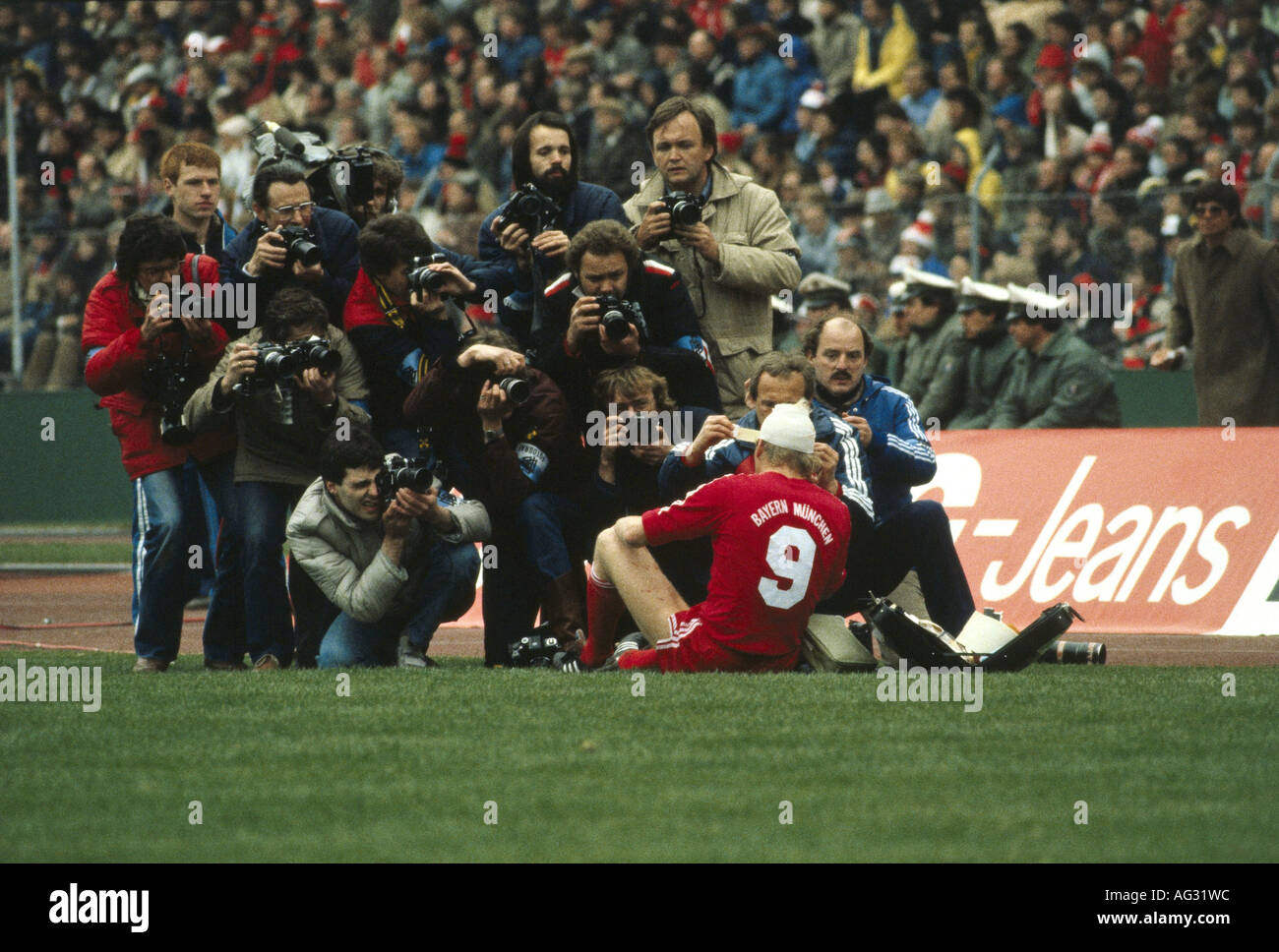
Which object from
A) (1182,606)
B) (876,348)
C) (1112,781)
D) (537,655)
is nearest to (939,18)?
(876,348)

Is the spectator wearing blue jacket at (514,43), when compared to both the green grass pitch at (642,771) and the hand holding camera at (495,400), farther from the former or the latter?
the green grass pitch at (642,771)

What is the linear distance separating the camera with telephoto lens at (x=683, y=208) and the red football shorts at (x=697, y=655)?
1.97 meters

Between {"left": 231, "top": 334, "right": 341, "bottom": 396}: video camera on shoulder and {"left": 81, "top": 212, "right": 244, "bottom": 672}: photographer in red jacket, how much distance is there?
0.40 meters

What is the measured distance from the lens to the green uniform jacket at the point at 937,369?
15.0 metres

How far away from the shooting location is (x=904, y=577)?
9.73 metres

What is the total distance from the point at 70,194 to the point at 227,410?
50.2 ft

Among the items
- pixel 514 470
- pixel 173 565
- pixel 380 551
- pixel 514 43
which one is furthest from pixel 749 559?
pixel 514 43

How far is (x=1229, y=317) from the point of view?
13.4 m

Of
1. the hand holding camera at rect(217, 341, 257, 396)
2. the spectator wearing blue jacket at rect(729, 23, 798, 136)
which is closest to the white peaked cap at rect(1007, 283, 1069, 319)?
the spectator wearing blue jacket at rect(729, 23, 798, 136)

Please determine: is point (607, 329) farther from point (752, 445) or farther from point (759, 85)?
point (759, 85)

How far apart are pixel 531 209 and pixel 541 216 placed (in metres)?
0.07

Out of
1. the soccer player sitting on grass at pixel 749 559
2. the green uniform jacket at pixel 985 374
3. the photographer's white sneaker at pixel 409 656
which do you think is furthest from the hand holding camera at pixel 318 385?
the green uniform jacket at pixel 985 374

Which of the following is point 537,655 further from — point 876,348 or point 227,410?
point 876,348
